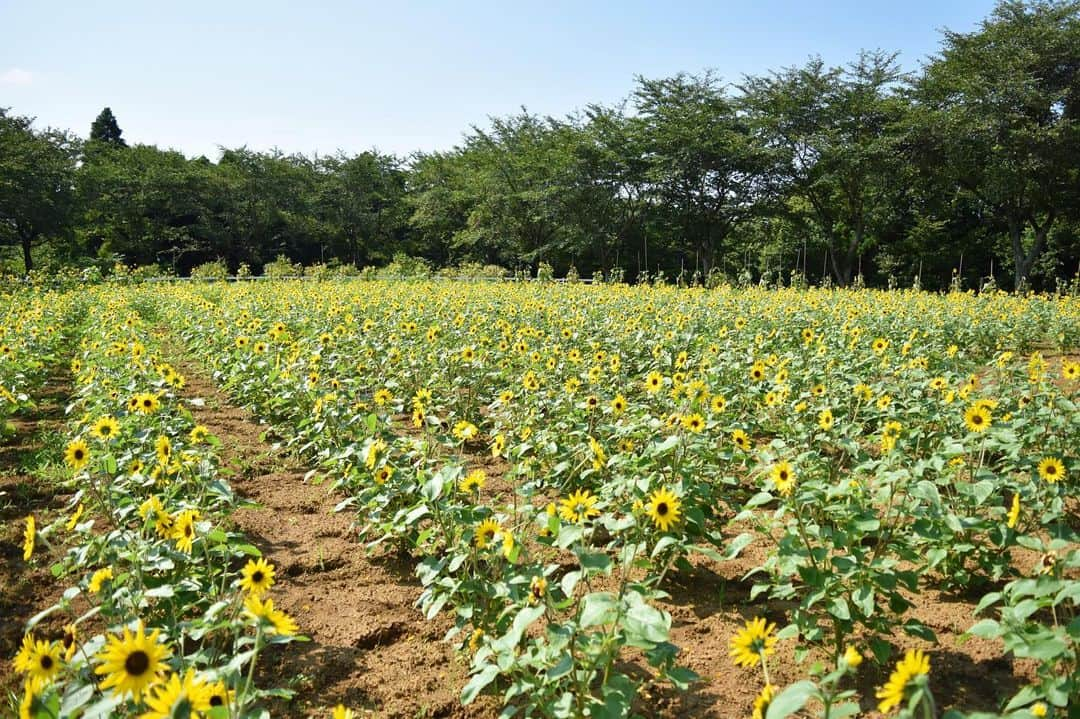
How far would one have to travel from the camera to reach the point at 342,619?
2514 mm

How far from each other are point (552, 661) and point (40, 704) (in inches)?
38.6

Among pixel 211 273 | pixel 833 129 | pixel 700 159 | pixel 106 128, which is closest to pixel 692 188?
pixel 700 159

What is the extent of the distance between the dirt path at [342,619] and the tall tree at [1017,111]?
55.0 ft

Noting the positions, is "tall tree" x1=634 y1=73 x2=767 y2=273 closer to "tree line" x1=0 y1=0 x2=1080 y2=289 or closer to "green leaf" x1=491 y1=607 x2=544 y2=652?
"tree line" x1=0 y1=0 x2=1080 y2=289

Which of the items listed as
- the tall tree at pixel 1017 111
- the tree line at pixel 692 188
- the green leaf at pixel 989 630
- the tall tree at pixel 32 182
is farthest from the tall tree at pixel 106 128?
the green leaf at pixel 989 630

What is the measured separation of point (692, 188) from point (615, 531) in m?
24.5

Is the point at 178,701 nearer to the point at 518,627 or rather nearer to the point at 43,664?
the point at 43,664

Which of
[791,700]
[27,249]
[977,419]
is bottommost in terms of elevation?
[791,700]

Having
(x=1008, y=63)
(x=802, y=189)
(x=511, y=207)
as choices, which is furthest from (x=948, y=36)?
(x=511, y=207)

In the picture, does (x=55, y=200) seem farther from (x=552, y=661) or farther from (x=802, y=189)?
(x=552, y=661)

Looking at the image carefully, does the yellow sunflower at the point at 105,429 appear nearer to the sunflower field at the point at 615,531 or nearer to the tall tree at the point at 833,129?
the sunflower field at the point at 615,531

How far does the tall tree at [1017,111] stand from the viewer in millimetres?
16281

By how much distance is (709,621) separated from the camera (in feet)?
8.02

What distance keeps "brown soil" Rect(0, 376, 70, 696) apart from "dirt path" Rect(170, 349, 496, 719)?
74 centimetres
